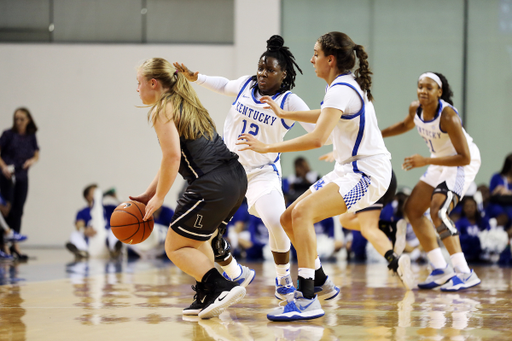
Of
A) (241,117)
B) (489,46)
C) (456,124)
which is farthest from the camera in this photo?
(489,46)

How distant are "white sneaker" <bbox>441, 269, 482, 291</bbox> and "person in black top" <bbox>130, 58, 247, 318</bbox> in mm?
2241

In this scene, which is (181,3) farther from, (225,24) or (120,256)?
(120,256)

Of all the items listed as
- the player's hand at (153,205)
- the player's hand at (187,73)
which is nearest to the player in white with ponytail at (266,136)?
the player's hand at (187,73)

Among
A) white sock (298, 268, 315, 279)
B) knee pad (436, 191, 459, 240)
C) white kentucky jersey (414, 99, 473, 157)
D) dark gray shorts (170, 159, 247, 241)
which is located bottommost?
white sock (298, 268, 315, 279)

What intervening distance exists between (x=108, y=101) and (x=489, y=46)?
7533 mm

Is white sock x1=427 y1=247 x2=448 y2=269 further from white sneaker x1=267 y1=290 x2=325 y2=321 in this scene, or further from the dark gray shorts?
the dark gray shorts

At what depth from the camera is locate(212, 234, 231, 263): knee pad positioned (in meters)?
3.71

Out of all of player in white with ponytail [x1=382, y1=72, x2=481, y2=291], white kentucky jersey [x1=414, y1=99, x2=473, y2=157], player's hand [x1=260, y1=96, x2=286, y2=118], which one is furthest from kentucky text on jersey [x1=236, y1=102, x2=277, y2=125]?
white kentucky jersey [x1=414, y1=99, x2=473, y2=157]

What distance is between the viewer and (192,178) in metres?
3.14

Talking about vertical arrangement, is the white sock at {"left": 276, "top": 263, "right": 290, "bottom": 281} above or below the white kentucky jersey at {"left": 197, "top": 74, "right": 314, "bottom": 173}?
below

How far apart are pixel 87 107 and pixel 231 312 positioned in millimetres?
8410

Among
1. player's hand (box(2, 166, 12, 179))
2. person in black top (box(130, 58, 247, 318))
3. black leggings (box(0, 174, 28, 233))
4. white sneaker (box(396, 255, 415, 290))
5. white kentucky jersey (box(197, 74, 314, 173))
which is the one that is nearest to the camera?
person in black top (box(130, 58, 247, 318))

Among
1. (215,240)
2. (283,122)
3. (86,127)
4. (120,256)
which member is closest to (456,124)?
(283,122)

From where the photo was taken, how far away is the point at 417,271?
20.8ft
